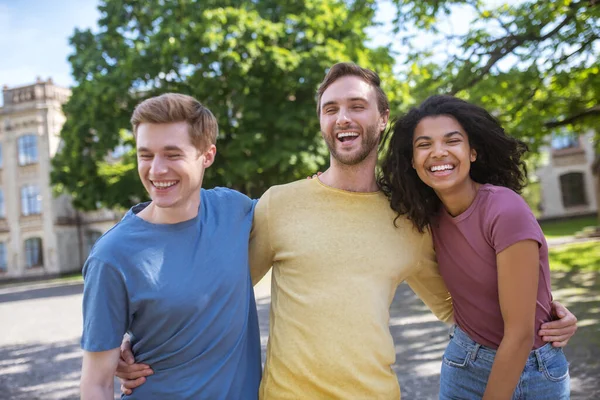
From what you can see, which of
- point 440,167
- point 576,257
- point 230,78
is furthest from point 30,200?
point 440,167

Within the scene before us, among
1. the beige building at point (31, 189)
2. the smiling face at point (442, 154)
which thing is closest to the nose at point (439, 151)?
the smiling face at point (442, 154)

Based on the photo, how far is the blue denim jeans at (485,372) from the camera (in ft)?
7.89

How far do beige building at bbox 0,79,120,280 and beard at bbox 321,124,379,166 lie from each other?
120ft

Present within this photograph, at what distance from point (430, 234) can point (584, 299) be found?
845 cm

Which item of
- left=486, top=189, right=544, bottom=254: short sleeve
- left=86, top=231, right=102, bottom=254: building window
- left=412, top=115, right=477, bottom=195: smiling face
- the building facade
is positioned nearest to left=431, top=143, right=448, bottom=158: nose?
left=412, top=115, right=477, bottom=195: smiling face

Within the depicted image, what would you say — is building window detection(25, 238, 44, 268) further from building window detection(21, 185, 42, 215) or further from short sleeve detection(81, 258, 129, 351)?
short sleeve detection(81, 258, 129, 351)

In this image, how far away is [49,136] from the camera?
118 ft

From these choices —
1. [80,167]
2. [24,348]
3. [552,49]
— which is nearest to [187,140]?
[552,49]

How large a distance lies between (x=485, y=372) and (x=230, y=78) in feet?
51.0

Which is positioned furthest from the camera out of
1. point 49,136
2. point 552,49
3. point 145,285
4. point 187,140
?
point 49,136

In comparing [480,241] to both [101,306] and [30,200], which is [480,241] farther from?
[30,200]

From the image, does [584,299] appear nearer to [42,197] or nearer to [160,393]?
[160,393]

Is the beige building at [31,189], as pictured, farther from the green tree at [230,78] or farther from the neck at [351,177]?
the neck at [351,177]

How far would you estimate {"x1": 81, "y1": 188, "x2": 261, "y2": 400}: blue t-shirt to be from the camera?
2.08 m
